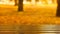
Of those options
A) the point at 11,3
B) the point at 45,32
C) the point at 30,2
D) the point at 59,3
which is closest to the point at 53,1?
the point at 30,2

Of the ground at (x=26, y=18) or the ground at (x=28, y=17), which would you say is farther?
the ground at (x=28, y=17)

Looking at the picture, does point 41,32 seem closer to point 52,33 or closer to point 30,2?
point 52,33

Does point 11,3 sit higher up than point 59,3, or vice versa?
point 59,3

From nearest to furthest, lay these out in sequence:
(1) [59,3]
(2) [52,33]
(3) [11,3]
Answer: (2) [52,33] → (1) [59,3] → (3) [11,3]

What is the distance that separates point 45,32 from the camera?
0.91 metres

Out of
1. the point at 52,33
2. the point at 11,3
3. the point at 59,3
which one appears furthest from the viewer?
the point at 11,3

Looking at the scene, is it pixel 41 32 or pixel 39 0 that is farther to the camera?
pixel 39 0

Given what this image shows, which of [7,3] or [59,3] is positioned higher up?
[59,3]

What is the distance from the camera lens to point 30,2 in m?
3.35

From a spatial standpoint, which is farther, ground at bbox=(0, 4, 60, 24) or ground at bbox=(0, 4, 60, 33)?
ground at bbox=(0, 4, 60, 24)

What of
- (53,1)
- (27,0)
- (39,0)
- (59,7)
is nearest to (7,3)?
(27,0)

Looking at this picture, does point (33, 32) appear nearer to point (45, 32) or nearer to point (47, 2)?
point (45, 32)

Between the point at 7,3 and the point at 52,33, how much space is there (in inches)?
97.4

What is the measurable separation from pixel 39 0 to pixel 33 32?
8.18ft
